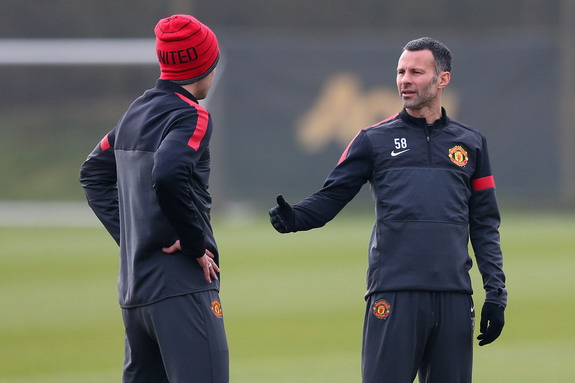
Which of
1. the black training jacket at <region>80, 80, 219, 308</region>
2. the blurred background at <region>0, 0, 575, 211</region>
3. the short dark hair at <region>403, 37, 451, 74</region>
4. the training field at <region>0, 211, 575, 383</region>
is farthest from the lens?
the blurred background at <region>0, 0, 575, 211</region>

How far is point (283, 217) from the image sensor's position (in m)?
4.42

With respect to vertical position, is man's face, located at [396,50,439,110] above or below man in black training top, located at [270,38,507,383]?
above

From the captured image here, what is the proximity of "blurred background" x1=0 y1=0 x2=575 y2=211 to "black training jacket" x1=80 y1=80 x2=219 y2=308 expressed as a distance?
1624cm

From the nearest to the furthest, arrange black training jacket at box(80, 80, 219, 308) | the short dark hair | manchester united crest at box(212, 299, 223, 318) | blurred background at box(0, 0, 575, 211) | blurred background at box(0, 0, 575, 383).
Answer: black training jacket at box(80, 80, 219, 308)
manchester united crest at box(212, 299, 223, 318)
the short dark hair
blurred background at box(0, 0, 575, 383)
blurred background at box(0, 0, 575, 211)

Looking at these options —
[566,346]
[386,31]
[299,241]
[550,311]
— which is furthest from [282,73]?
[566,346]

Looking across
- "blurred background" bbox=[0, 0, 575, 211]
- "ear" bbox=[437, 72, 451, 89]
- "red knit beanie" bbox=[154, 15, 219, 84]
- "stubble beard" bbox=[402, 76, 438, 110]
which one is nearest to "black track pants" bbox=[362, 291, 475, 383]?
"stubble beard" bbox=[402, 76, 438, 110]

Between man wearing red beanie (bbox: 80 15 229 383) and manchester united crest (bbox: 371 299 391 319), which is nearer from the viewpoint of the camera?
man wearing red beanie (bbox: 80 15 229 383)

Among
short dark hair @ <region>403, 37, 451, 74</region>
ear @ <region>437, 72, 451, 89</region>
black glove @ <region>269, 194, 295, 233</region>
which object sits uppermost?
short dark hair @ <region>403, 37, 451, 74</region>

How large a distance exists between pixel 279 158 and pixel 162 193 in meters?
16.9

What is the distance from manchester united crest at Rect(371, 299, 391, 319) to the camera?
14.3 ft

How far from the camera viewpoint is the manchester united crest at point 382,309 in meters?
4.36

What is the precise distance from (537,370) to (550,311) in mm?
3074

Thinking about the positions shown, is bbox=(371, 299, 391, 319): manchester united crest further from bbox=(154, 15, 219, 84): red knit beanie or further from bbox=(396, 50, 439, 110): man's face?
bbox=(154, 15, 219, 84): red knit beanie

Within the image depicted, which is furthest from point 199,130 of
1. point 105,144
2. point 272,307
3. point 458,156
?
point 272,307
